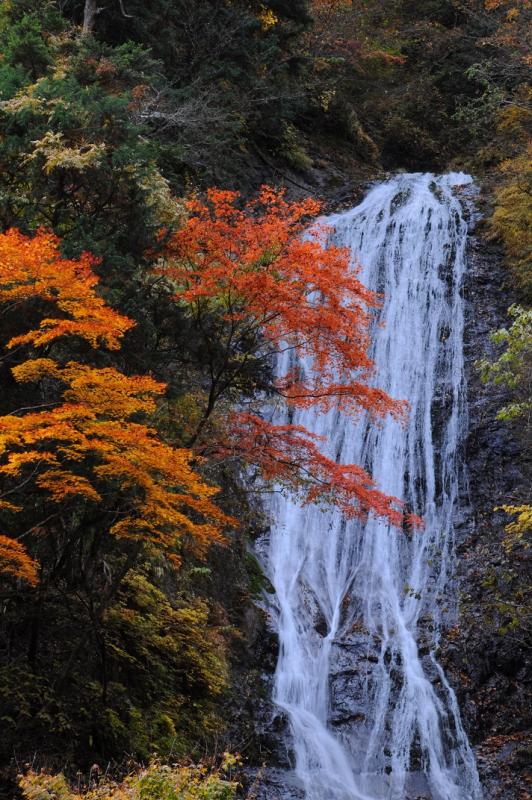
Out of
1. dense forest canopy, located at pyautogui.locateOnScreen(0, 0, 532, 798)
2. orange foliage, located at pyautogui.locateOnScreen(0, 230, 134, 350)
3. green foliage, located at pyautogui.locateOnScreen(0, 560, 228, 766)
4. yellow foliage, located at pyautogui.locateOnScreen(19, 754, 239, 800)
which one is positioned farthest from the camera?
green foliage, located at pyautogui.locateOnScreen(0, 560, 228, 766)

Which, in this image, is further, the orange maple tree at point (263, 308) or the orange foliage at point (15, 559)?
the orange maple tree at point (263, 308)

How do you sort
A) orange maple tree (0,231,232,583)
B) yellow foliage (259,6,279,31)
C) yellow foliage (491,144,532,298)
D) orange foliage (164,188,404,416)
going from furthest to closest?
yellow foliage (259,6,279,31), yellow foliage (491,144,532,298), orange foliage (164,188,404,416), orange maple tree (0,231,232,583)

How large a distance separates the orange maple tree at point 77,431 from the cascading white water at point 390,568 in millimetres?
5660

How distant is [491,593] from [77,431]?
361 inches

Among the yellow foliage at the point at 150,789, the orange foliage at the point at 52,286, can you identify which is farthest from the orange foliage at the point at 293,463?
the yellow foliage at the point at 150,789

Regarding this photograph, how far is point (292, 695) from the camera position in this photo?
1070 centimetres

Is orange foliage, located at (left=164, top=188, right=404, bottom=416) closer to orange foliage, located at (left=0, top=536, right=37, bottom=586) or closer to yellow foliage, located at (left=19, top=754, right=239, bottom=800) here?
orange foliage, located at (left=0, top=536, right=37, bottom=586)

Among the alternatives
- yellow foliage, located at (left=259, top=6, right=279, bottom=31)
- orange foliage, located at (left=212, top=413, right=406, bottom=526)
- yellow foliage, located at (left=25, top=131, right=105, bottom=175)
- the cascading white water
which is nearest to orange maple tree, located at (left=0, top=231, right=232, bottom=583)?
yellow foliage, located at (left=25, top=131, right=105, bottom=175)

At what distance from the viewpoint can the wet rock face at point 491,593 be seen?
1005 cm

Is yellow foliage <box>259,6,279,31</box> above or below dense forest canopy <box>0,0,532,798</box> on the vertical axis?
above

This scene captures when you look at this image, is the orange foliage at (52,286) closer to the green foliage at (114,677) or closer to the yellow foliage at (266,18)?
the green foliage at (114,677)

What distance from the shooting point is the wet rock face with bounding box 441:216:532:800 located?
33.0 feet

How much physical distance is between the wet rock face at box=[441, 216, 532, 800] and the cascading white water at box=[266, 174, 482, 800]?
0.28 metres

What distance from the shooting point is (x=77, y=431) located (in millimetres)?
5348
